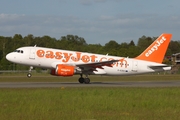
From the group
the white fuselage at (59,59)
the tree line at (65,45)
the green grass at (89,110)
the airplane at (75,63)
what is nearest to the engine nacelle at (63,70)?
the airplane at (75,63)

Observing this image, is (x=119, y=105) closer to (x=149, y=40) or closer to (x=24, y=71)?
(x=24, y=71)

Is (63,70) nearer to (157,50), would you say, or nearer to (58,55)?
(58,55)

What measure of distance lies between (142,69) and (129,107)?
2545 centimetres

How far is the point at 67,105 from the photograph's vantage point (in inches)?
685

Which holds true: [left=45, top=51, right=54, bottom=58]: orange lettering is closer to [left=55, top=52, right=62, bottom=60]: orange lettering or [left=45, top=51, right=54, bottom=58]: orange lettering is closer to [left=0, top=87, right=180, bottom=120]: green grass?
[left=55, top=52, right=62, bottom=60]: orange lettering

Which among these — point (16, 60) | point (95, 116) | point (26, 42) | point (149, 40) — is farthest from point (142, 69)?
point (149, 40)

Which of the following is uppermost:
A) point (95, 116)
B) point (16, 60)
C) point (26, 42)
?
point (26, 42)

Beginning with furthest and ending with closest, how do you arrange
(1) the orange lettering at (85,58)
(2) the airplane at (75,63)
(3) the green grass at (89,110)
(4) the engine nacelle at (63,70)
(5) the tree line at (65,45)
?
(5) the tree line at (65,45)
(1) the orange lettering at (85,58)
(2) the airplane at (75,63)
(4) the engine nacelle at (63,70)
(3) the green grass at (89,110)

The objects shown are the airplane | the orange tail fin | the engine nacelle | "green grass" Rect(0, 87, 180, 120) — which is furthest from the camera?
the orange tail fin

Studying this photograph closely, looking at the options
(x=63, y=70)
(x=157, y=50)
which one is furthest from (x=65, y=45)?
(x=63, y=70)

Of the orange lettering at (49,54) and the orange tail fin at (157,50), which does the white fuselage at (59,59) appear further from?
the orange tail fin at (157,50)

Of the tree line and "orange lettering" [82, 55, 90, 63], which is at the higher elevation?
the tree line

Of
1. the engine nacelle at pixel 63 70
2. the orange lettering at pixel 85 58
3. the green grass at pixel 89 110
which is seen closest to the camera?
the green grass at pixel 89 110

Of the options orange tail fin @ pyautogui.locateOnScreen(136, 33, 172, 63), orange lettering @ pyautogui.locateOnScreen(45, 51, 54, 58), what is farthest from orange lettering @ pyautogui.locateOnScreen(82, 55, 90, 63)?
orange tail fin @ pyautogui.locateOnScreen(136, 33, 172, 63)
